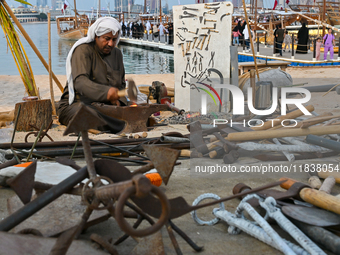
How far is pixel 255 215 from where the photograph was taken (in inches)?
68.7

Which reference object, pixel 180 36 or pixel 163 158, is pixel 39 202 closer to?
pixel 163 158

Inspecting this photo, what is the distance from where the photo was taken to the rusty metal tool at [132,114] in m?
4.99

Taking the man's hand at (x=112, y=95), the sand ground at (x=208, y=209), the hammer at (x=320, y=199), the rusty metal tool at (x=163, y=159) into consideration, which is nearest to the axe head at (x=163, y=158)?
the rusty metal tool at (x=163, y=159)

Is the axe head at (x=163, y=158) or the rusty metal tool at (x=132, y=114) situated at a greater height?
the axe head at (x=163, y=158)

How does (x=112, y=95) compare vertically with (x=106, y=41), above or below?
below

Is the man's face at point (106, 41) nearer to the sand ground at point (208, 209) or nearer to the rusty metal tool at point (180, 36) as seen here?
the sand ground at point (208, 209)

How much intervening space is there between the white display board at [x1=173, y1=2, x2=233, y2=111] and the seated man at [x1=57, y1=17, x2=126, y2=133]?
7.45 feet

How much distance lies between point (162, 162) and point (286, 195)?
84 centimetres

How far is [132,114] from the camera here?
521 centimetres

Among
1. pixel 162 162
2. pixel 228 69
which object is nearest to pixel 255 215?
pixel 162 162

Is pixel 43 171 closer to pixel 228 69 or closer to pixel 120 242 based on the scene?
pixel 120 242

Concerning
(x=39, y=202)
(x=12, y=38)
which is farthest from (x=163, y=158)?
(x=12, y=38)

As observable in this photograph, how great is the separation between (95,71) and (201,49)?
2.78 m

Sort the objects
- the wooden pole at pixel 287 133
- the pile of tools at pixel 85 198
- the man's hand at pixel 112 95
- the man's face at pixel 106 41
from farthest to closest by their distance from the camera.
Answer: the man's face at pixel 106 41 → the man's hand at pixel 112 95 → the wooden pole at pixel 287 133 → the pile of tools at pixel 85 198
